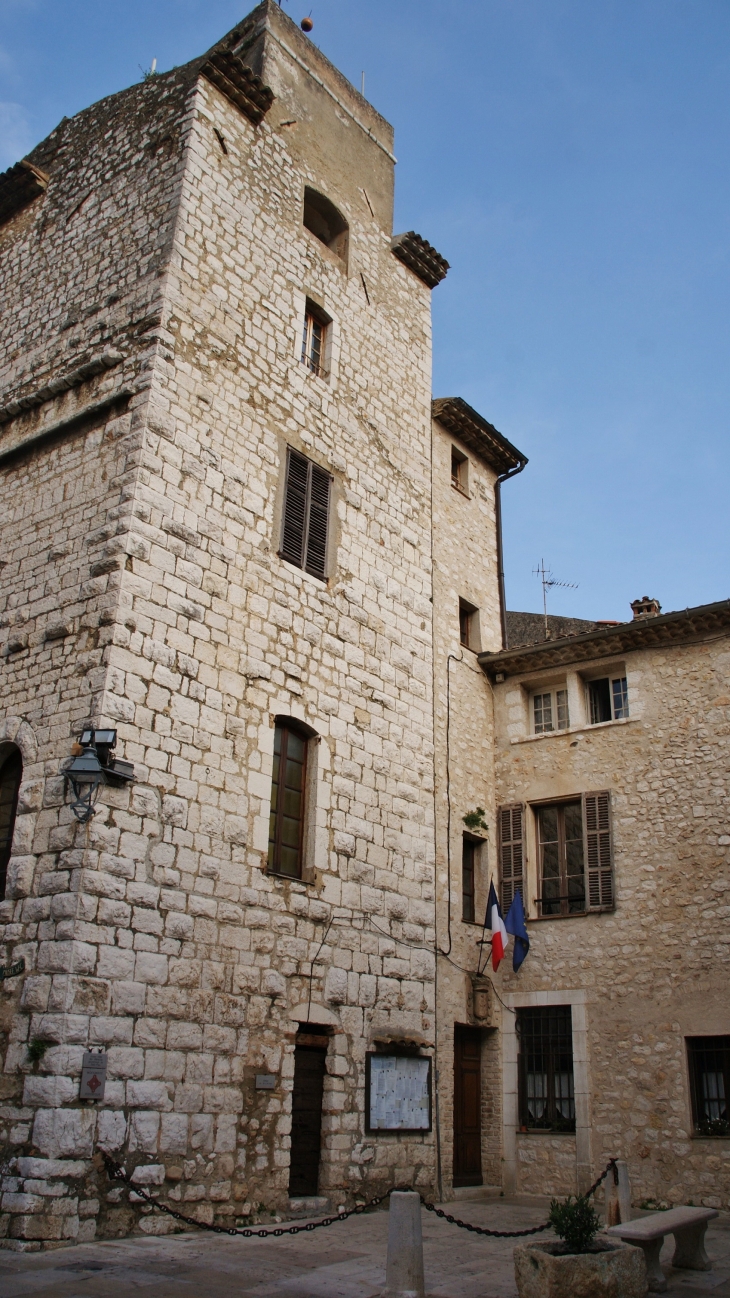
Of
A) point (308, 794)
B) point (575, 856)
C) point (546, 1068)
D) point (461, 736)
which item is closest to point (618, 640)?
point (461, 736)

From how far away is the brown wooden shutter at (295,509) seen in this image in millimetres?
11086

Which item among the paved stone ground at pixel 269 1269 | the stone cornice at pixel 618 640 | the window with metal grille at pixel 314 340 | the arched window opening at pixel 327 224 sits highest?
the arched window opening at pixel 327 224

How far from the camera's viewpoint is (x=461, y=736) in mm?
13664

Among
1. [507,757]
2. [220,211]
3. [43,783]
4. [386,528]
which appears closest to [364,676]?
[386,528]

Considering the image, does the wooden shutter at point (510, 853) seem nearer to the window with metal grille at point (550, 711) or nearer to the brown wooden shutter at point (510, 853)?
the brown wooden shutter at point (510, 853)

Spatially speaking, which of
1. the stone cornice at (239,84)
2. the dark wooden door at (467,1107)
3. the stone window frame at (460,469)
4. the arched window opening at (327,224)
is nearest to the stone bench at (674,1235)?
the dark wooden door at (467,1107)

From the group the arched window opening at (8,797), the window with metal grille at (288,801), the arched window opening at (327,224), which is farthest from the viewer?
the arched window opening at (327,224)

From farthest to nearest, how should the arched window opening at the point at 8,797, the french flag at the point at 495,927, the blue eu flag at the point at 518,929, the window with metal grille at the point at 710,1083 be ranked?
the blue eu flag at the point at 518,929, the french flag at the point at 495,927, the window with metal grille at the point at 710,1083, the arched window opening at the point at 8,797

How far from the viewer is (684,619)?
41.6 feet

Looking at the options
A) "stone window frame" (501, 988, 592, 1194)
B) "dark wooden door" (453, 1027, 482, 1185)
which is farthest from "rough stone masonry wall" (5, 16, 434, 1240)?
"stone window frame" (501, 988, 592, 1194)

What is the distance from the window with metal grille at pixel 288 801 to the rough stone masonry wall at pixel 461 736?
2711mm

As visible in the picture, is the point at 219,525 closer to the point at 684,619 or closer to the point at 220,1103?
the point at 220,1103

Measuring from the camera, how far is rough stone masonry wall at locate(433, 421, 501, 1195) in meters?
12.1

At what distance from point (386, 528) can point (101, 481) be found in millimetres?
4362
